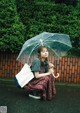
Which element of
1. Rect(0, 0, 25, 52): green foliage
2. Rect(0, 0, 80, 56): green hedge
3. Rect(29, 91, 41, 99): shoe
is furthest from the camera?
Rect(0, 0, 80, 56): green hedge

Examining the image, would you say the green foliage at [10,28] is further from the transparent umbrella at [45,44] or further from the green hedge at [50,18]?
the transparent umbrella at [45,44]

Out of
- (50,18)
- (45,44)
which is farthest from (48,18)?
(45,44)

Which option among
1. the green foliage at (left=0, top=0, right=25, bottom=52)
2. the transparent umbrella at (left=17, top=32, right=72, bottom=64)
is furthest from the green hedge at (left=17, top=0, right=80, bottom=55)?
the transparent umbrella at (left=17, top=32, right=72, bottom=64)

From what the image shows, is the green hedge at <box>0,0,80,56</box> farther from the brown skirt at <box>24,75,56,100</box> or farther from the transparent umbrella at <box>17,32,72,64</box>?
the brown skirt at <box>24,75,56,100</box>

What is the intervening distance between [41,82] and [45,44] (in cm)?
85

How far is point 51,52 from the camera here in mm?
8859

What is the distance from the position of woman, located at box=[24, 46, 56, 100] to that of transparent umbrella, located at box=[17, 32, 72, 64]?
0.53ft

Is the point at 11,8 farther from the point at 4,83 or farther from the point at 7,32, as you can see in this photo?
the point at 4,83

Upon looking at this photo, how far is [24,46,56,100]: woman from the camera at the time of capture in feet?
27.2

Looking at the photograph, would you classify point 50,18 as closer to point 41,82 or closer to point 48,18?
point 48,18

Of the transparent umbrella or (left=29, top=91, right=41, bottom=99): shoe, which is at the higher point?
the transparent umbrella

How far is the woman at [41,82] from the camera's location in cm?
830

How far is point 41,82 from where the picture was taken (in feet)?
27.2

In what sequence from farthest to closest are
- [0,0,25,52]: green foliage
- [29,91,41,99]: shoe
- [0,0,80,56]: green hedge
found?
[0,0,80,56]: green hedge < [0,0,25,52]: green foliage < [29,91,41,99]: shoe
